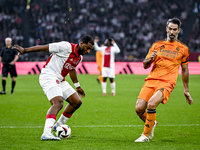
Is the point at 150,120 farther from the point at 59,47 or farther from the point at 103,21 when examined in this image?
the point at 103,21

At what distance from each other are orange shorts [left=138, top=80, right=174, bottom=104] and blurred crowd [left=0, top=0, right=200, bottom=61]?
21186 millimetres

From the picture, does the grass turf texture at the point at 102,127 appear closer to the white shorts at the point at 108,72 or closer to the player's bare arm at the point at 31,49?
the player's bare arm at the point at 31,49

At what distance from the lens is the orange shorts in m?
5.28

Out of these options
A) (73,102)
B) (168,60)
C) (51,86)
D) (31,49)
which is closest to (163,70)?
(168,60)

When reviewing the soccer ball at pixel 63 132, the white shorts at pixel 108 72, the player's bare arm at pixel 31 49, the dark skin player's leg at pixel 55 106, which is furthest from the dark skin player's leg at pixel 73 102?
the white shorts at pixel 108 72

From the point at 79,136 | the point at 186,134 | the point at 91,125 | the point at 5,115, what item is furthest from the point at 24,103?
the point at 186,134

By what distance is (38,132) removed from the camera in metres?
6.09

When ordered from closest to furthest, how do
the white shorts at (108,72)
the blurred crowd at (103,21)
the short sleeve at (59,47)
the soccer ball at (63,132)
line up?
the short sleeve at (59,47) → the soccer ball at (63,132) → the white shorts at (108,72) → the blurred crowd at (103,21)

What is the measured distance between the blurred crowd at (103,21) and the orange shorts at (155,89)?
69.5ft

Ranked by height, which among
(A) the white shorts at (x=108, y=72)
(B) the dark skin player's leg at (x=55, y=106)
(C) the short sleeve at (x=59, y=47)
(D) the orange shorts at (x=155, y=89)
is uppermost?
(C) the short sleeve at (x=59, y=47)

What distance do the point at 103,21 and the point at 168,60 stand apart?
26.4 meters

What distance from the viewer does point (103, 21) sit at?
1235 inches

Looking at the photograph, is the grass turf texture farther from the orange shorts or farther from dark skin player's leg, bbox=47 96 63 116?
the orange shorts

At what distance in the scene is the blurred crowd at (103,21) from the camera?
1130 inches
